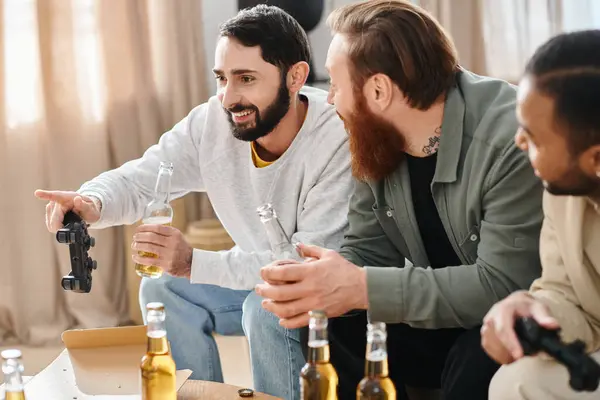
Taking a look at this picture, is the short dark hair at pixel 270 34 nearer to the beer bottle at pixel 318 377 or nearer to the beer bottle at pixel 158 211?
the beer bottle at pixel 158 211

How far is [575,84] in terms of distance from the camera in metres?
1.35

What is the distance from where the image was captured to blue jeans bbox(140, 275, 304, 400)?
201cm

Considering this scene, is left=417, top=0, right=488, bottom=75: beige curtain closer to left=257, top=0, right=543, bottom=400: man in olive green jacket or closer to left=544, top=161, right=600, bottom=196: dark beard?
left=257, top=0, right=543, bottom=400: man in olive green jacket

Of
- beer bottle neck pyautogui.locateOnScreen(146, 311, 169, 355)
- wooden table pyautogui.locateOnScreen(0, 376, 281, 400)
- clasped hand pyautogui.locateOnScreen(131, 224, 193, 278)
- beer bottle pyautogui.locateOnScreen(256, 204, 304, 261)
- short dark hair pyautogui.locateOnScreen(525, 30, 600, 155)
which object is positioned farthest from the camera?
clasped hand pyautogui.locateOnScreen(131, 224, 193, 278)

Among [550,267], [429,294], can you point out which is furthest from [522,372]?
[429,294]

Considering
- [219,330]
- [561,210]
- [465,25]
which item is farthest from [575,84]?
[465,25]

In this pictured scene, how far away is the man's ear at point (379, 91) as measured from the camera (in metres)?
1.86

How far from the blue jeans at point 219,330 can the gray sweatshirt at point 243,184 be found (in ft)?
0.41

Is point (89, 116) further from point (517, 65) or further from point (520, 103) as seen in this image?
point (520, 103)

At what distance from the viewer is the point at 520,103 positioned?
142 cm

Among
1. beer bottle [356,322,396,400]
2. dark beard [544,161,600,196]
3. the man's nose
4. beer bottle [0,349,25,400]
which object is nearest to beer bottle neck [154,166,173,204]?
the man's nose

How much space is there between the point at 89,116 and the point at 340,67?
158 cm

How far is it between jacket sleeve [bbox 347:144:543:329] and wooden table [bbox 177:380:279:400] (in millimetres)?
280

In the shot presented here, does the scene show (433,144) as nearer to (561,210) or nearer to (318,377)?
(561,210)
